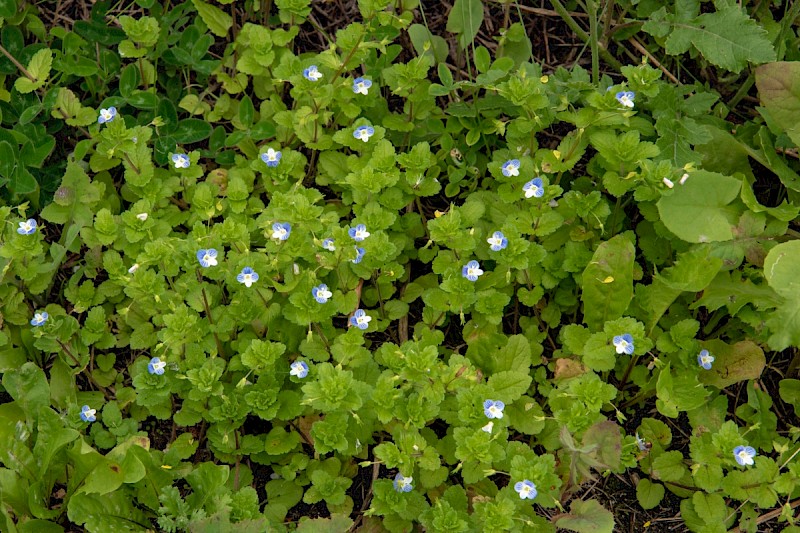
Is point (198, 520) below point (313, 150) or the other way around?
below

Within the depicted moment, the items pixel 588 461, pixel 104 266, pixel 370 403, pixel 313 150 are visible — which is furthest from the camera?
pixel 313 150

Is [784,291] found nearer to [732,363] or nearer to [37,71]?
[732,363]

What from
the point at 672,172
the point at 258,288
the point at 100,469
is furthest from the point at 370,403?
the point at 672,172

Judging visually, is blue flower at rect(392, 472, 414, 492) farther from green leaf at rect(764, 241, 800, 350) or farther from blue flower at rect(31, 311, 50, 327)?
blue flower at rect(31, 311, 50, 327)

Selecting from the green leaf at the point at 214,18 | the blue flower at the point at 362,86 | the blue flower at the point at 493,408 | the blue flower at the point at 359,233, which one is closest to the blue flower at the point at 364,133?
the blue flower at the point at 362,86

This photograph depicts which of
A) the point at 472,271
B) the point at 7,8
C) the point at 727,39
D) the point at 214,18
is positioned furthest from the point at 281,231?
the point at 727,39

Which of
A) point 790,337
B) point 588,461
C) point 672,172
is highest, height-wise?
point 672,172

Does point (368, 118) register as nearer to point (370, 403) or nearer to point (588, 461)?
point (370, 403)

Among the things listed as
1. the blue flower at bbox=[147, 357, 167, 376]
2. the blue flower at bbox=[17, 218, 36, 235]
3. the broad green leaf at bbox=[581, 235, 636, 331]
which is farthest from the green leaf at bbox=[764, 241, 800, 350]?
the blue flower at bbox=[17, 218, 36, 235]
